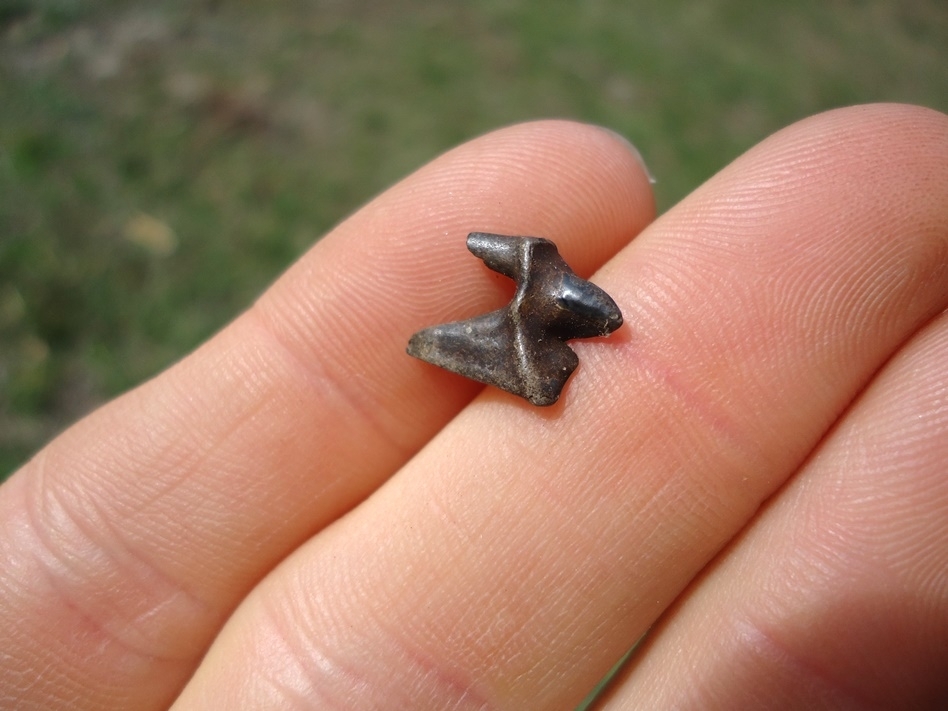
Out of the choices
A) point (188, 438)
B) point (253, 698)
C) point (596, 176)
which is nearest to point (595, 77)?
point (596, 176)

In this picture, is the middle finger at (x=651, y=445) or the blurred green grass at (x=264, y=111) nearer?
the middle finger at (x=651, y=445)

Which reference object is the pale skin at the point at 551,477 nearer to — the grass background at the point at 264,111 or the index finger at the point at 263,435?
the index finger at the point at 263,435

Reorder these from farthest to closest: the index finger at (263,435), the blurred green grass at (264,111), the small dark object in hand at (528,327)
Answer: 1. the blurred green grass at (264,111)
2. the index finger at (263,435)
3. the small dark object in hand at (528,327)

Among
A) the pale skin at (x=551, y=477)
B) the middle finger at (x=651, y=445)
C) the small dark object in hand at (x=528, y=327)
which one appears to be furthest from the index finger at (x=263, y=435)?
the middle finger at (x=651, y=445)

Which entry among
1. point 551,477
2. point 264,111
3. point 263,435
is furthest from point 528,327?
point 264,111

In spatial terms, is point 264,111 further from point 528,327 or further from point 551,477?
point 551,477

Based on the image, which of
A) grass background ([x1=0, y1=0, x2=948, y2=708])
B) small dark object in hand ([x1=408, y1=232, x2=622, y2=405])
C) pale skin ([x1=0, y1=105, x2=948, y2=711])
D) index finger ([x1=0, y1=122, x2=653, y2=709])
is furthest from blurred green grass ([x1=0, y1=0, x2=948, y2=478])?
small dark object in hand ([x1=408, y1=232, x2=622, y2=405])
